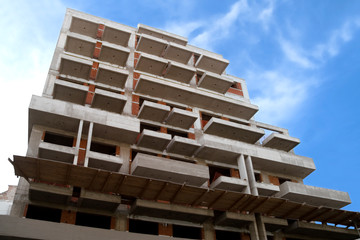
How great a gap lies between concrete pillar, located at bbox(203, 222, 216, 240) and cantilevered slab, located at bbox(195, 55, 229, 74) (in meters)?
18.7

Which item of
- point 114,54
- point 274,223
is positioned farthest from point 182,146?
point 114,54

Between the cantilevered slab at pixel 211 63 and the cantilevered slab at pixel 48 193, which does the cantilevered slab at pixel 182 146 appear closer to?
the cantilevered slab at pixel 48 193

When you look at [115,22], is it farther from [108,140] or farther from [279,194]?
[279,194]

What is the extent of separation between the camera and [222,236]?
27000 millimetres

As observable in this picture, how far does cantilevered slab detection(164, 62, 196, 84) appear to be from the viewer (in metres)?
35.2

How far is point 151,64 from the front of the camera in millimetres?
34438

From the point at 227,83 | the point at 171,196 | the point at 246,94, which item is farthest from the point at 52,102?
the point at 246,94

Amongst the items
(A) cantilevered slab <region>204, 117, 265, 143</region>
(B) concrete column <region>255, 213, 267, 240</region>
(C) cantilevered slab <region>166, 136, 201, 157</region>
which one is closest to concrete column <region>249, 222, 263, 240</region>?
(B) concrete column <region>255, 213, 267, 240</region>

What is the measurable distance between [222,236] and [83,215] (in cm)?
→ 1070

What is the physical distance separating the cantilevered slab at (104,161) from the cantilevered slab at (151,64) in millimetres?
12065

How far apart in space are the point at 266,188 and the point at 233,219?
4515 mm

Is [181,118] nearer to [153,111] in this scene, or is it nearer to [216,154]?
[153,111]

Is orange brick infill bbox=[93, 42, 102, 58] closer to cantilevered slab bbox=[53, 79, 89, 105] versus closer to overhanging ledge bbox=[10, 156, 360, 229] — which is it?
cantilevered slab bbox=[53, 79, 89, 105]

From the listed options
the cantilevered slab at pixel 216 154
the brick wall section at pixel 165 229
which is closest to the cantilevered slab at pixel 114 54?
the cantilevered slab at pixel 216 154
